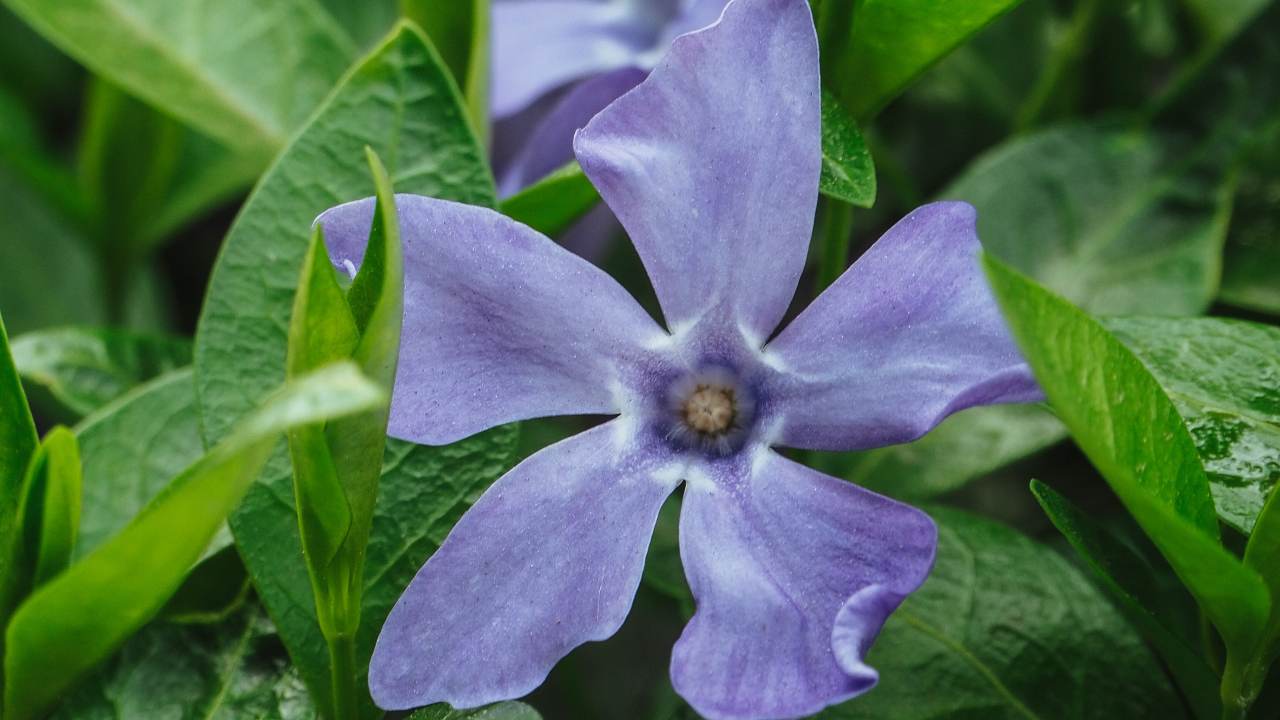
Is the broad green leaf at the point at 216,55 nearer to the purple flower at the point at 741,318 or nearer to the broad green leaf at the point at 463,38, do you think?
the broad green leaf at the point at 463,38

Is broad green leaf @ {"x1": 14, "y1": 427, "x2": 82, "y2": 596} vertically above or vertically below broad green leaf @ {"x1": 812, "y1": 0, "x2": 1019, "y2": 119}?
below

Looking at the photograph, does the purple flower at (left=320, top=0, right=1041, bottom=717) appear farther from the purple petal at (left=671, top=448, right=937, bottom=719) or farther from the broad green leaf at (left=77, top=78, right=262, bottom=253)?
the broad green leaf at (left=77, top=78, right=262, bottom=253)

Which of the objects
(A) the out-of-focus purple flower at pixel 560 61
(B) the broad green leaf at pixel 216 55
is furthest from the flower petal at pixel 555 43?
(B) the broad green leaf at pixel 216 55

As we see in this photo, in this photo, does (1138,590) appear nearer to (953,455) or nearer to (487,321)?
(953,455)

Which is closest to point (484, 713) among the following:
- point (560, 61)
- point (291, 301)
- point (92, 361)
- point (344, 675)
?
point (344, 675)

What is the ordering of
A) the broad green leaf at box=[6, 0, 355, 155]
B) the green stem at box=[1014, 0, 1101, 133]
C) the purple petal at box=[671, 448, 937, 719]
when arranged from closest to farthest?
the purple petal at box=[671, 448, 937, 719] < the broad green leaf at box=[6, 0, 355, 155] < the green stem at box=[1014, 0, 1101, 133]

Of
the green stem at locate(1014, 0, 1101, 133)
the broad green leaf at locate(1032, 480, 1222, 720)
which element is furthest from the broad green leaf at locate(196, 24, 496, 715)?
the green stem at locate(1014, 0, 1101, 133)
